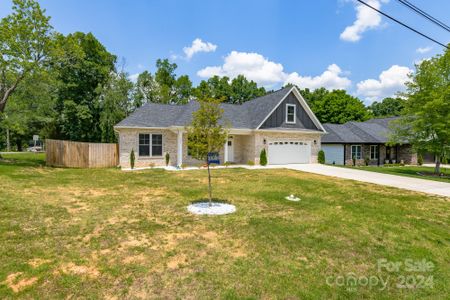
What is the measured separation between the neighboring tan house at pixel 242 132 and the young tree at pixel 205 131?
32.3ft

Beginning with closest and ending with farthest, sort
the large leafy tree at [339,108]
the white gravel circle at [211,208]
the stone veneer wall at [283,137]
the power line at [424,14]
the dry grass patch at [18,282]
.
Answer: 1. the dry grass patch at [18,282]
2. the white gravel circle at [211,208]
3. the power line at [424,14]
4. the stone veneer wall at [283,137]
5. the large leafy tree at [339,108]

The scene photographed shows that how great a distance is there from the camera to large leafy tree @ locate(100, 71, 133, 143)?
27.3m

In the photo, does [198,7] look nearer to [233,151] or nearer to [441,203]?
[441,203]

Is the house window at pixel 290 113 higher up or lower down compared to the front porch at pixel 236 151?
higher up

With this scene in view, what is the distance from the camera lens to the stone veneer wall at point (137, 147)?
17.0 metres

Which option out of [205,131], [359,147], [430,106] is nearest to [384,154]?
[359,147]

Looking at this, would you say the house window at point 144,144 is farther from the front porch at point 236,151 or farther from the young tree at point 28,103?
the young tree at point 28,103

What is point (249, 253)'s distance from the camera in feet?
14.8

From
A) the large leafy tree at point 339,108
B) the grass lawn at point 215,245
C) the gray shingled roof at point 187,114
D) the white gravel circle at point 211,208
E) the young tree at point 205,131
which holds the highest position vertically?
the large leafy tree at point 339,108

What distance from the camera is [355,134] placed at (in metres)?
26.2

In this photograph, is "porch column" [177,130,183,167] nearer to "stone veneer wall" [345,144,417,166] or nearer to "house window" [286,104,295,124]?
"house window" [286,104,295,124]

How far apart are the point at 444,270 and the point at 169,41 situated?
17729 mm

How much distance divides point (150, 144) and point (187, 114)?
3.67 metres

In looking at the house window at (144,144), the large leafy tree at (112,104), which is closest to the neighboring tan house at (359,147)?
the house window at (144,144)
